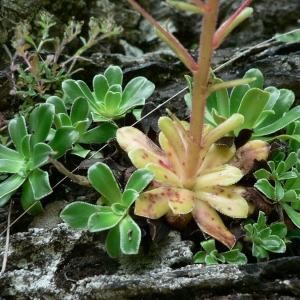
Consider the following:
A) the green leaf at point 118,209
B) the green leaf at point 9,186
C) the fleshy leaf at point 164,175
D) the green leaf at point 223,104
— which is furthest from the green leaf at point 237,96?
the green leaf at point 9,186

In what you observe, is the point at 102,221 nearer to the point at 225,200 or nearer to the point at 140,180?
the point at 140,180

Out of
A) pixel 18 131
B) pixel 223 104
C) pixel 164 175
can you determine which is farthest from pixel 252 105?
pixel 18 131

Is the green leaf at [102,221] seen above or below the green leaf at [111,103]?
below

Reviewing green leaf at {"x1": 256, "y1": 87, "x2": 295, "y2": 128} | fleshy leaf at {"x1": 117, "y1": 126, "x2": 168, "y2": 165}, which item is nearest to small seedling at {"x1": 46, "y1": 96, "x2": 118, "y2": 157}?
fleshy leaf at {"x1": 117, "y1": 126, "x2": 168, "y2": 165}

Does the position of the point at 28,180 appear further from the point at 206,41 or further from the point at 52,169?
the point at 206,41

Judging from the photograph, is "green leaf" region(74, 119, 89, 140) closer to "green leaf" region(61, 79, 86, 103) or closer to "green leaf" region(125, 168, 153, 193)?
"green leaf" region(61, 79, 86, 103)

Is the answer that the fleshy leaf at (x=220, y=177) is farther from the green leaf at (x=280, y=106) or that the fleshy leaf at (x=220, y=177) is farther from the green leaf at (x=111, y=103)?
the green leaf at (x=111, y=103)

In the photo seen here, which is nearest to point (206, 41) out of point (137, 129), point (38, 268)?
point (137, 129)
